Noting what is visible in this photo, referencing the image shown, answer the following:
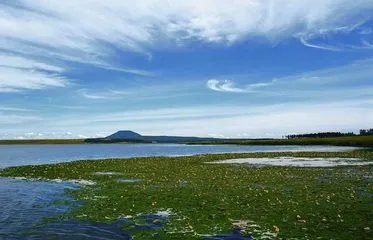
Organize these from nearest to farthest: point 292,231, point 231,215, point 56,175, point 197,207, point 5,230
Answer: point 292,231 → point 5,230 → point 231,215 → point 197,207 → point 56,175

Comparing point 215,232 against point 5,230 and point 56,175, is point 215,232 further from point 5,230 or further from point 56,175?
point 56,175

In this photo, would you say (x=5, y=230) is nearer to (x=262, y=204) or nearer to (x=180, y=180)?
(x=262, y=204)

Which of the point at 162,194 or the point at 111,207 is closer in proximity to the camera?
the point at 111,207

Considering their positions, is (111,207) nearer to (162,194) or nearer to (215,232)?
(162,194)

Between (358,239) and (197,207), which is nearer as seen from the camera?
(358,239)

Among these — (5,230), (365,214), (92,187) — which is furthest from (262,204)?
(92,187)

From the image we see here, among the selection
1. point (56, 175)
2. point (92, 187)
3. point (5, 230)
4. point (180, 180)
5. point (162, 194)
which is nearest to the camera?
point (5, 230)

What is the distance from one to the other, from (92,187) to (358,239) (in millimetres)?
23254

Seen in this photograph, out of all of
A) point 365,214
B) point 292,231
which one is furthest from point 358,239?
point 365,214

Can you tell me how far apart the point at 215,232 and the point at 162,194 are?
1058 centimetres

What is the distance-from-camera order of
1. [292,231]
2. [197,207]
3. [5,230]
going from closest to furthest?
[292,231] < [5,230] < [197,207]

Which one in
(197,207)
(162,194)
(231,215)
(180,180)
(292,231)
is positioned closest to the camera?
(292,231)

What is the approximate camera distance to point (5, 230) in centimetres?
1722

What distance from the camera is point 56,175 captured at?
4291cm
